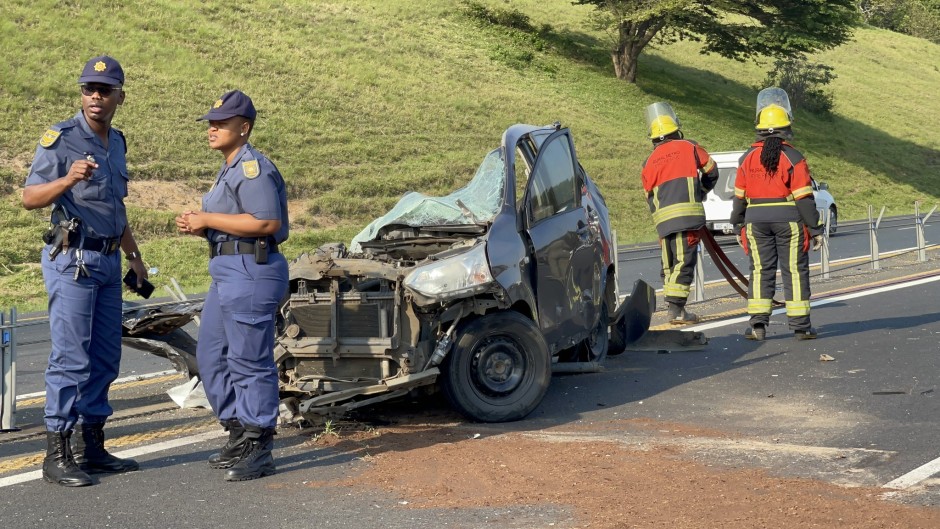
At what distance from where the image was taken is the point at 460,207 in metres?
7.96

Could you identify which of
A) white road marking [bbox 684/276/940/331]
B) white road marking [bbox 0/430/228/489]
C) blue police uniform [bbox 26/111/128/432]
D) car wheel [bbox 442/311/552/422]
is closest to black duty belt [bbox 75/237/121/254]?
blue police uniform [bbox 26/111/128/432]

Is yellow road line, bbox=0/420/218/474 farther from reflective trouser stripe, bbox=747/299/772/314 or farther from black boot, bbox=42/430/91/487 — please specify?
reflective trouser stripe, bbox=747/299/772/314

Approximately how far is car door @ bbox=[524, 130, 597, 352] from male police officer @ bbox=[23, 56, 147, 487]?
8.93ft

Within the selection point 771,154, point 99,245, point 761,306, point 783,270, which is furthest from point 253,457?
point 771,154

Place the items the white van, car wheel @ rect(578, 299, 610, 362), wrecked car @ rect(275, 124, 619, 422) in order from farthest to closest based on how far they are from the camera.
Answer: the white van < car wheel @ rect(578, 299, 610, 362) < wrecked car @ rect(275, 124, 619, 422)

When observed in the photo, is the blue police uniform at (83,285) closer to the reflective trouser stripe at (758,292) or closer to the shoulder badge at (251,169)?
the shoulder badge at (251,169)

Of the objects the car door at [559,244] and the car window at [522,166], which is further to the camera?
the car window at [522,166]

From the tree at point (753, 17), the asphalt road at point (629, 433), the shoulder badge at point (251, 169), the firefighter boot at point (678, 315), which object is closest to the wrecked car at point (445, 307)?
the asphalt road at point (629, 433)

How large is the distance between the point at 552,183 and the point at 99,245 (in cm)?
337

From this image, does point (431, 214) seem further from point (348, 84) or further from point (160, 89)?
point (348, 84)

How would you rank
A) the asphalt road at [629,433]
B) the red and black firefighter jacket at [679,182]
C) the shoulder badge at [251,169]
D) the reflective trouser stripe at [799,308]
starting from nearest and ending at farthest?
the asphalt road at [629,433] < the shoulder badge at [251,169] < the reflective trouser stripe at [799,308] < the red and black firefighter jacket at [679,182]

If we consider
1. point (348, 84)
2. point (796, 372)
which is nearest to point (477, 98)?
point (348, 84)

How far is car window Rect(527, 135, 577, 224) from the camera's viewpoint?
27.1ft

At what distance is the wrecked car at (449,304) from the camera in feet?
23.6
